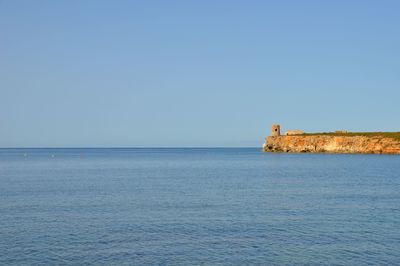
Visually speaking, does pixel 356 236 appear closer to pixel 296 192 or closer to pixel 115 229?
pixel 115 229

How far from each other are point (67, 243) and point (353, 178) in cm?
6312

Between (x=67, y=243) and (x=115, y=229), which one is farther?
(x=115, y=229)

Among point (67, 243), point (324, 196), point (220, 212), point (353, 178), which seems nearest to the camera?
point (67, 243)

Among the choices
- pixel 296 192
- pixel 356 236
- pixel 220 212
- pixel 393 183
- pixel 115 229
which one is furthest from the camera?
pixel 393 183

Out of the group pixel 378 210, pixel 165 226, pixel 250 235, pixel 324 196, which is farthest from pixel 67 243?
pixel 324 196

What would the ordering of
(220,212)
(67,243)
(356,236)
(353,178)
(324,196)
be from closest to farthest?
(67,243), (356,236), (220,212), (324,196), (353,178)

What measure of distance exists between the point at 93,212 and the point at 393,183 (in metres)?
48.2

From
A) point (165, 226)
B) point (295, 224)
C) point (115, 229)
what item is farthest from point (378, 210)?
point (115, 229)

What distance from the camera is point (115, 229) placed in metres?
37.5

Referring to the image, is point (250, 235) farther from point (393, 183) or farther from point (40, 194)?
point (393, 183)

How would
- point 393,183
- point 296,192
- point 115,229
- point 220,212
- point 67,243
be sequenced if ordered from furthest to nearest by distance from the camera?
point 393,183
point 296,192
point 220,212
point 115,229
point 67,243

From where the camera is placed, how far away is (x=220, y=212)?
4559 centimetres

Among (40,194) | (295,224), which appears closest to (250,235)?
(295,224)

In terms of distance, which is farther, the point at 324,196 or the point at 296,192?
the point at 296,192
